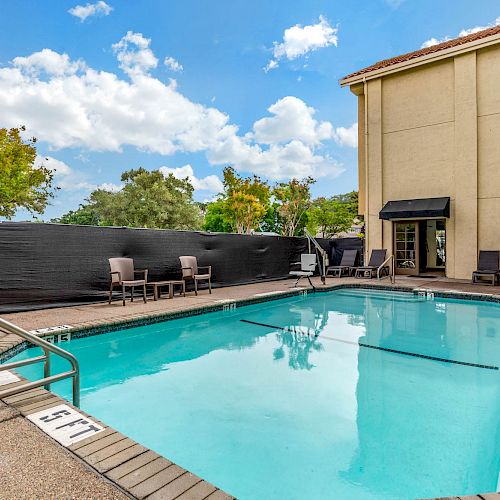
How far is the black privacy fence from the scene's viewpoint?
5.80m

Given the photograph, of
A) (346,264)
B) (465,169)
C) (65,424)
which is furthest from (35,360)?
(465,169)

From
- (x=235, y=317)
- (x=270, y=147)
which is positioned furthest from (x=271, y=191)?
(x=235, y=317)

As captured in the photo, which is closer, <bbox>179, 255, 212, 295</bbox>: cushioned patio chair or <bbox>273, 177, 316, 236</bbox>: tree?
<bbox>179, 255, 212, 295</bbox>: cushioned patio chair

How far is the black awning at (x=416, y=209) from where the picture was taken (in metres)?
10.3

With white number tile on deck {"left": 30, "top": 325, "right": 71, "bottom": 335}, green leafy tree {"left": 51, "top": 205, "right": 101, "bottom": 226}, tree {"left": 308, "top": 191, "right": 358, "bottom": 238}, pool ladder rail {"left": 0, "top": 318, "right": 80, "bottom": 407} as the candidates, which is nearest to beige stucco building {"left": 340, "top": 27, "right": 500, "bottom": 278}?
white number tile on deck {"left": 30, "top": 325, "right": 71, "bottom": 335}

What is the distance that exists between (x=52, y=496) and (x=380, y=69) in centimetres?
1340

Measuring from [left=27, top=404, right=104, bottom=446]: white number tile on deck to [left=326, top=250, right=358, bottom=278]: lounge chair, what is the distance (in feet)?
34.6

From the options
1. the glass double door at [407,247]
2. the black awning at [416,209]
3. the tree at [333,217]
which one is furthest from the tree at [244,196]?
the black awning at [416,209]

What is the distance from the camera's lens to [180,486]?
1.53m

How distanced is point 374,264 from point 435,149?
3857 millimetres

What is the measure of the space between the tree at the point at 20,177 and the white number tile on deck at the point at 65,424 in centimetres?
2127

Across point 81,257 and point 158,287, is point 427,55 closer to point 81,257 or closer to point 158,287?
point 158,287

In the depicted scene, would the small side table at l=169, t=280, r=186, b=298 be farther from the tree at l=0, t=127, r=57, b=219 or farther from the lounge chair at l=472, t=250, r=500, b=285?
the tree at l=0, t=127, r=57, b=219

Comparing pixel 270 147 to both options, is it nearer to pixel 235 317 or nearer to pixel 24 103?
pixel 24 103
